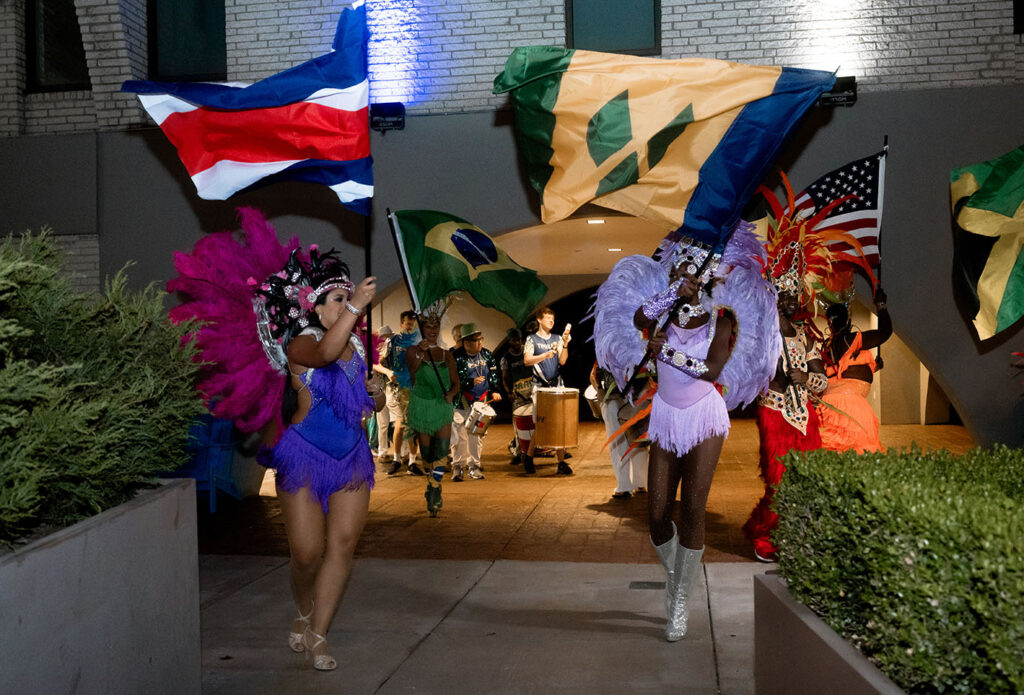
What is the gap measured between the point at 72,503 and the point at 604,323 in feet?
10.8

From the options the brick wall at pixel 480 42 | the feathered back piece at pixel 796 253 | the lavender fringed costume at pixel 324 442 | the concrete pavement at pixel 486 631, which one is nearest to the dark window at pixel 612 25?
the brick wall at pixel 480 42

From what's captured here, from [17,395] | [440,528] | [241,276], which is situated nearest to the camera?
[17,395]

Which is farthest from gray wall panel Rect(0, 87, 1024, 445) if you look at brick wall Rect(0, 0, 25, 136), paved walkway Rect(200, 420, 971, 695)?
paved walkway Rect(200, 420, 971, 695)

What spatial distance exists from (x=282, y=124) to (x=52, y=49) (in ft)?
17.9

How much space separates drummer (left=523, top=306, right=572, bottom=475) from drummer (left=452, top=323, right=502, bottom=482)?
62 cm

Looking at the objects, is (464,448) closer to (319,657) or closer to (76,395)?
(319,657)

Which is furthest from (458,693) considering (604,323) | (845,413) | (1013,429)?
(1013,429)

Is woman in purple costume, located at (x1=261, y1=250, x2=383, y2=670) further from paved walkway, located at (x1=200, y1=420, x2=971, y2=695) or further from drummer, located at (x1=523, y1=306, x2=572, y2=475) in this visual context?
drummer, located at (x1=523, y1=306, x2=572, y2=475)

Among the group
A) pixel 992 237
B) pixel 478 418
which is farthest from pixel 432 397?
pixel 992 237

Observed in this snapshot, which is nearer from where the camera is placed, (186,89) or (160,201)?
(186,89)

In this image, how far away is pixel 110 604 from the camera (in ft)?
11.6

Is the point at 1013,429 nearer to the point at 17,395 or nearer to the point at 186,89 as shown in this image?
the point at 186,89

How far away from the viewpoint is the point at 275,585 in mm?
6645

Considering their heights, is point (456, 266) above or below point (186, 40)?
below
